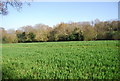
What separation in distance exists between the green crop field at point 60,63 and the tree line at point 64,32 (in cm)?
28

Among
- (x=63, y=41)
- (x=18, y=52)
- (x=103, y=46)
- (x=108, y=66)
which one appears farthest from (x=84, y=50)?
(x=18, y=52)

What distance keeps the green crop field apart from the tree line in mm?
283

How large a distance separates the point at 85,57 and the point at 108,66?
3.65 ft

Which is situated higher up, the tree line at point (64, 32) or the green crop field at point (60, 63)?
the tree line at point (64, 32)

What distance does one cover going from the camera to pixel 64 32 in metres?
5.11

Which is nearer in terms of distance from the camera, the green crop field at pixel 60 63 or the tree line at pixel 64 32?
the green crop field at pixel 60 63

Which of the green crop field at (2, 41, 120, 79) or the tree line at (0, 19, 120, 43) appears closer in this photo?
the green crop field at (2, 41, 120, 79)

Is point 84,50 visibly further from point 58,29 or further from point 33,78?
point 33,78

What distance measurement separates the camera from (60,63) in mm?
5184

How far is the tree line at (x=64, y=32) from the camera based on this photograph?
4895 mm

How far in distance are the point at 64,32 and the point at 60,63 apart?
0.99m

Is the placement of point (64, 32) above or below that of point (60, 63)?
above

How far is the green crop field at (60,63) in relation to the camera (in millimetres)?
4238

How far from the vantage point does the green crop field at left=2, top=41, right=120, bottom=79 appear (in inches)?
167
